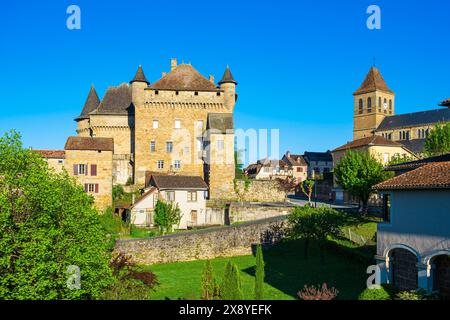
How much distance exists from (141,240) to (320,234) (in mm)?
12940

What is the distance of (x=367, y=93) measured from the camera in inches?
3844

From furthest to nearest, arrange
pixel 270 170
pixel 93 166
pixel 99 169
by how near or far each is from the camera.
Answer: pixel 270 170
pixel 99 169
pixel 93 166

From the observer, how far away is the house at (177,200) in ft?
140

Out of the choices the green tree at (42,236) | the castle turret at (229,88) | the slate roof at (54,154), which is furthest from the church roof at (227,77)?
the green tree at (42,236)

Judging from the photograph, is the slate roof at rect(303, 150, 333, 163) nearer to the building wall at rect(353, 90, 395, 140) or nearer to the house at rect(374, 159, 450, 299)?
the building wall at rect(353, 90, 395, 140)

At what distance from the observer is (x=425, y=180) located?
1836 centimetres

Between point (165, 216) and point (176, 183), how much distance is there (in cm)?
437

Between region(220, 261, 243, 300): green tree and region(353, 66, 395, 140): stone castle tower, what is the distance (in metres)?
82.6

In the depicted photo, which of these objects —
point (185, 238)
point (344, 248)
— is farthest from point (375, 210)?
point (185, 238)

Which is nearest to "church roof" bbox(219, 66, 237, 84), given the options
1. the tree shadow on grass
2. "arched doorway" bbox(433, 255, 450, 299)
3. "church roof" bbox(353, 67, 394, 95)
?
the tree shadow on grass

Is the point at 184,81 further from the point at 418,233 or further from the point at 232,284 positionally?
the point at 418,233

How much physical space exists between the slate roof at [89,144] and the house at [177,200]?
5711 mm

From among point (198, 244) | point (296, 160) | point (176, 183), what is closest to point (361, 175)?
point (198, 244)
